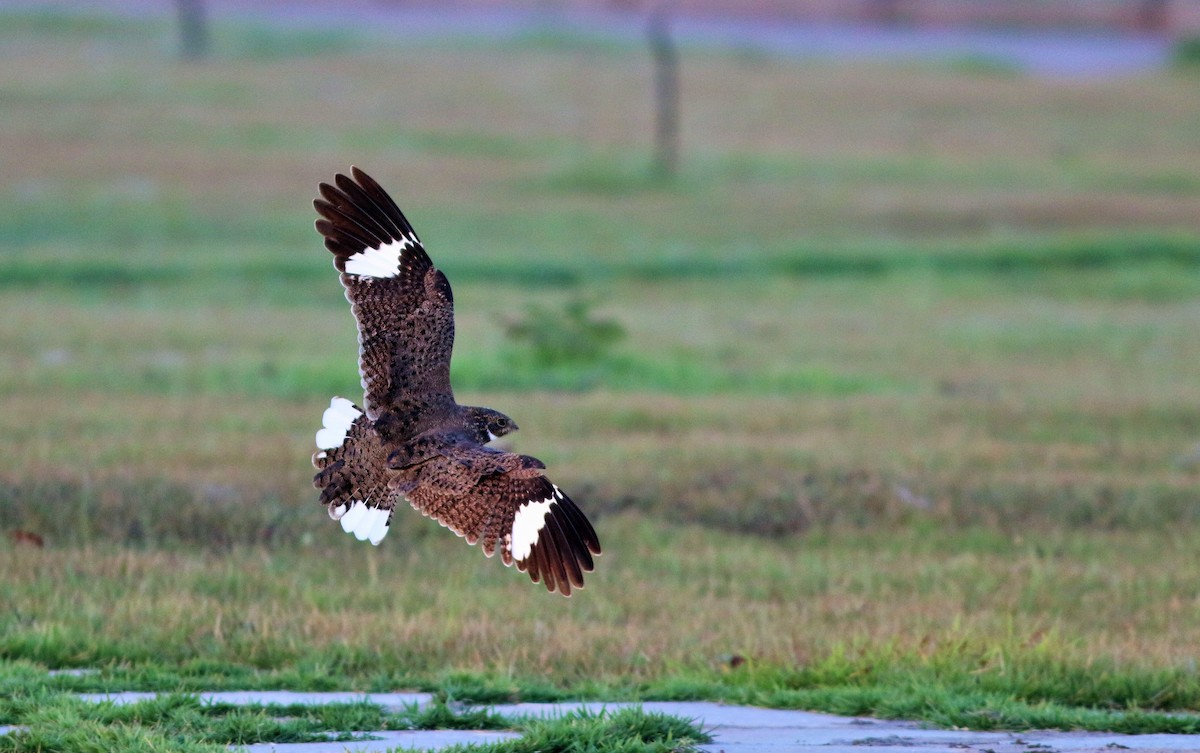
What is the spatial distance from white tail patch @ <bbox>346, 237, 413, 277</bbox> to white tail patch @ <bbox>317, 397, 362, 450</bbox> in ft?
1.69

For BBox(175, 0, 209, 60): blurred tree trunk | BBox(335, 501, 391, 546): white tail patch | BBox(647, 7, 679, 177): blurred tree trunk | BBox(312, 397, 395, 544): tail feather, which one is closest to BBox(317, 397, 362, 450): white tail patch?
BBox(312, 397, 395, 544): tail feather

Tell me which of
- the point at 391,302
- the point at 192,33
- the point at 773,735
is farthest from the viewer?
the point at 192,33

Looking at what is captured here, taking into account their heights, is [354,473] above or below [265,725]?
above

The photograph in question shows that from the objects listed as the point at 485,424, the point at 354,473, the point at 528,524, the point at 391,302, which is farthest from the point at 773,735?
the point at 391,302

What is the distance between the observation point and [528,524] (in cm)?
574

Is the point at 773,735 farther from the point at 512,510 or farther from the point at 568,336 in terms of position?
the point at 568,336

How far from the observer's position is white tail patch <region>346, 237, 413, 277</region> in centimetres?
641


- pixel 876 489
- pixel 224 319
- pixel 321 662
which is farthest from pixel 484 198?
→ pixel 321 662

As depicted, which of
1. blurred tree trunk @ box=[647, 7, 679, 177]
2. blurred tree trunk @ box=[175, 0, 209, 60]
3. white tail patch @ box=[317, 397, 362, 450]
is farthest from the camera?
blurred tree trunk @ box=[175, 0, 209, 60]

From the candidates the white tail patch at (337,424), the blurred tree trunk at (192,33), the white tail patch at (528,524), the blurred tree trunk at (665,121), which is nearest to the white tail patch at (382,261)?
the white tail patch at (337,424)

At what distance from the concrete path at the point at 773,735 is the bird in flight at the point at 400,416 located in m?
0.68

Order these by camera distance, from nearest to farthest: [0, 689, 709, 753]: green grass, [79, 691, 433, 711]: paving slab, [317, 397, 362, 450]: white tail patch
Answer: [0, 689, 709, 753]: green grass → [79, 691, 433, 711]: paving slab → [317, 397, 362, 450]: white tail patch

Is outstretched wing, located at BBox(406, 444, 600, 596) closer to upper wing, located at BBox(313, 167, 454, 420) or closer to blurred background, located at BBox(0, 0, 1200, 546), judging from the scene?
upper wing, located at BBox(313, 167, 454, 420)

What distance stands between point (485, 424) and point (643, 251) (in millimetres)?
16416
